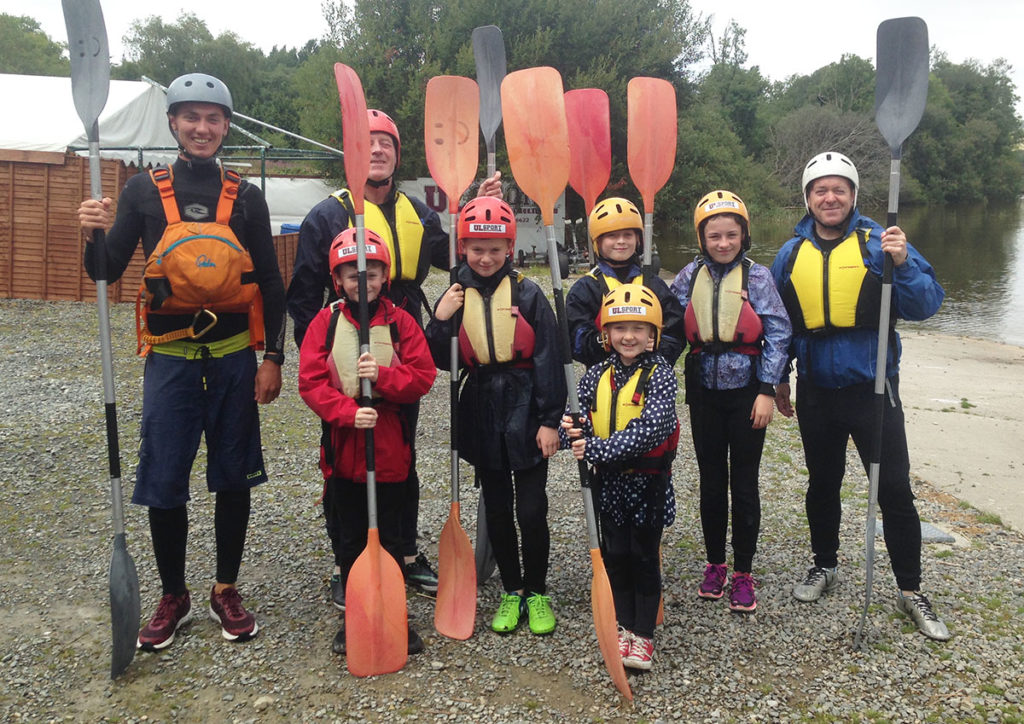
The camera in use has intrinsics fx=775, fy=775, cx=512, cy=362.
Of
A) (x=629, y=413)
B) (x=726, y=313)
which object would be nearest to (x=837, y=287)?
(x=726, y=313)

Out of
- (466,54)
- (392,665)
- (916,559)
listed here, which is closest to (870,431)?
(916,559)

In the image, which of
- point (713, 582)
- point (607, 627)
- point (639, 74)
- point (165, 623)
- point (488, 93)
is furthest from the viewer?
point (639, 74)

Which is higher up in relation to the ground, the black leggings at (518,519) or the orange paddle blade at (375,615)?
the black leggings at (518,519)

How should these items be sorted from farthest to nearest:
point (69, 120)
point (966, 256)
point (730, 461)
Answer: point (966, 256), point (69, 120), point (730, 461)

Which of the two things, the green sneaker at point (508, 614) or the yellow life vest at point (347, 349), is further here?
the green sneaker at point (508, 614)

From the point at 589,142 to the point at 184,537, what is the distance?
8.47ft

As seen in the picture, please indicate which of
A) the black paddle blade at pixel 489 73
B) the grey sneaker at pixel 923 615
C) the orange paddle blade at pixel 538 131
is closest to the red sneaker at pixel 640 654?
the grey sneaker at pixel 923 615

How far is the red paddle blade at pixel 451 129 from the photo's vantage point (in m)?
3.79

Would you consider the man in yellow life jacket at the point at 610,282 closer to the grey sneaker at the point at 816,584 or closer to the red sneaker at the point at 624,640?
the red sneaker at the point at 624,640

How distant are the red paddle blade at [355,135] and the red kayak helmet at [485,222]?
1.46 ft

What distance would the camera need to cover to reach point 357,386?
306cm

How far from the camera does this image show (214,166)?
10.2 ft

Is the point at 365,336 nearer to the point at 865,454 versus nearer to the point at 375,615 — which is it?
the point at 375,615

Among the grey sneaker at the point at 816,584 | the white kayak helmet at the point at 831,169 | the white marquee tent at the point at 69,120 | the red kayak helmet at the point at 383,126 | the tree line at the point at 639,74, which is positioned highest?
the tree line at the point at 639,74
